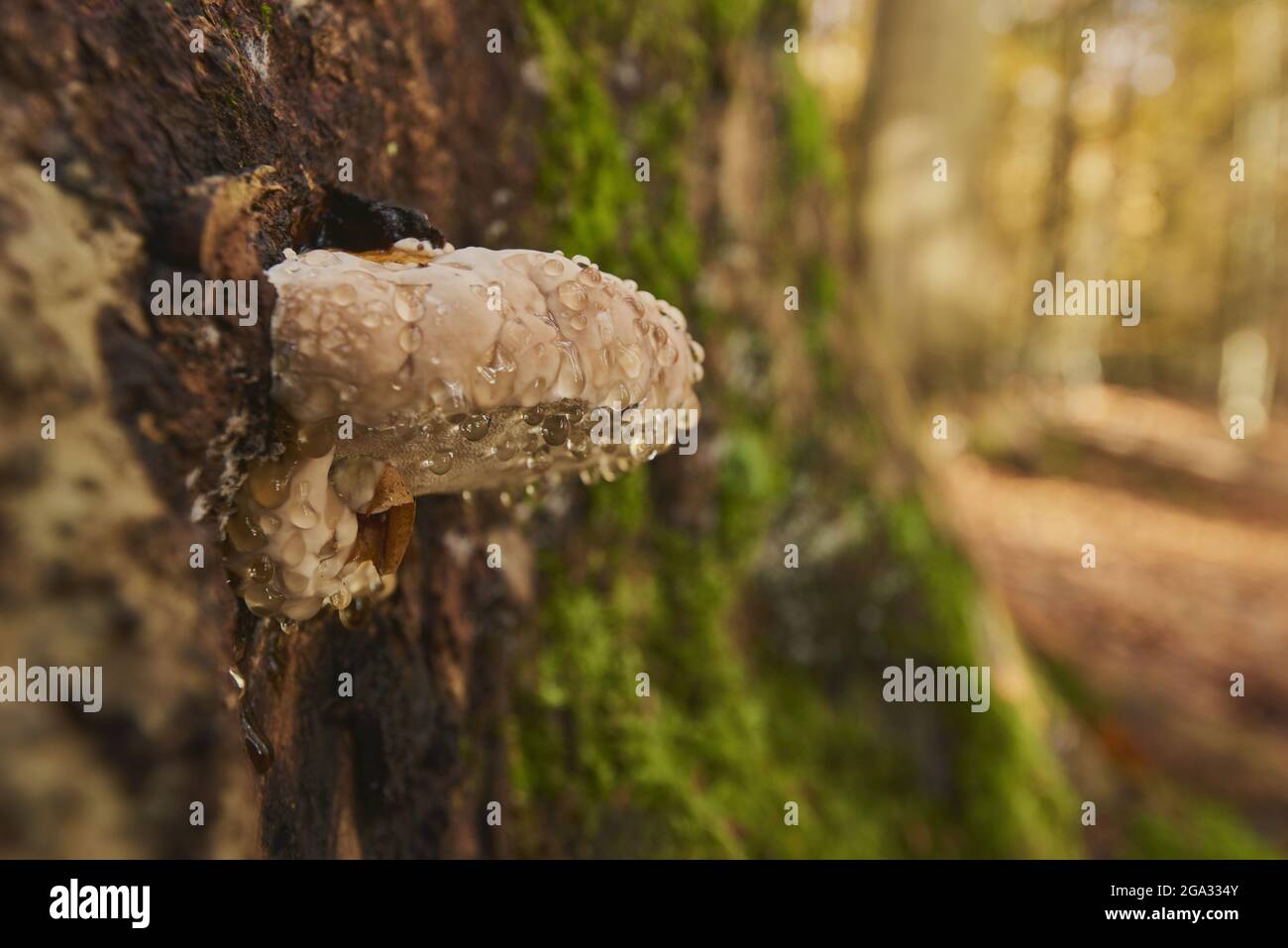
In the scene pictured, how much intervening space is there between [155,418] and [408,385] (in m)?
0.29

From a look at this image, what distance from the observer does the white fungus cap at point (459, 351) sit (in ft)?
3.54

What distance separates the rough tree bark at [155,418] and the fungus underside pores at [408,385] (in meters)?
0.06

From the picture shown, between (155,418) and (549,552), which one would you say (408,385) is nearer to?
(155,418)

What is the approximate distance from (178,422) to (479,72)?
1.53 m

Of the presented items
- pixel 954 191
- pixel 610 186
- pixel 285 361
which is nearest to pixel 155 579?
pixel 285 361

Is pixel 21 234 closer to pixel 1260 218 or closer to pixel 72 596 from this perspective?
pixel 72 596

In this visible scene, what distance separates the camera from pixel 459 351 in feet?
3.56

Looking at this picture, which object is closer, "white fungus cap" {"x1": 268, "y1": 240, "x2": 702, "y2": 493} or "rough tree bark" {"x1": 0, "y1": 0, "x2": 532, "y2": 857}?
"rough tree bark" {"x1": 0, "y1": 0, "x2": 532, "y2": 857}

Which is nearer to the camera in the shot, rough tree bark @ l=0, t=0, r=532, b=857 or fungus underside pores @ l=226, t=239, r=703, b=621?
rough tree bark @ l=0, t=0, r=532, b=857

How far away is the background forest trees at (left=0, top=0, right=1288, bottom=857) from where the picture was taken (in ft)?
3.01

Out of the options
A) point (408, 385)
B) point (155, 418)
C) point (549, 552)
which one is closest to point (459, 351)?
point (408, 385)

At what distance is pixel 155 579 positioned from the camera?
37.7 inches

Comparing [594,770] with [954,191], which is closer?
[594,770]

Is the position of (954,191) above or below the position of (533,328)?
above
